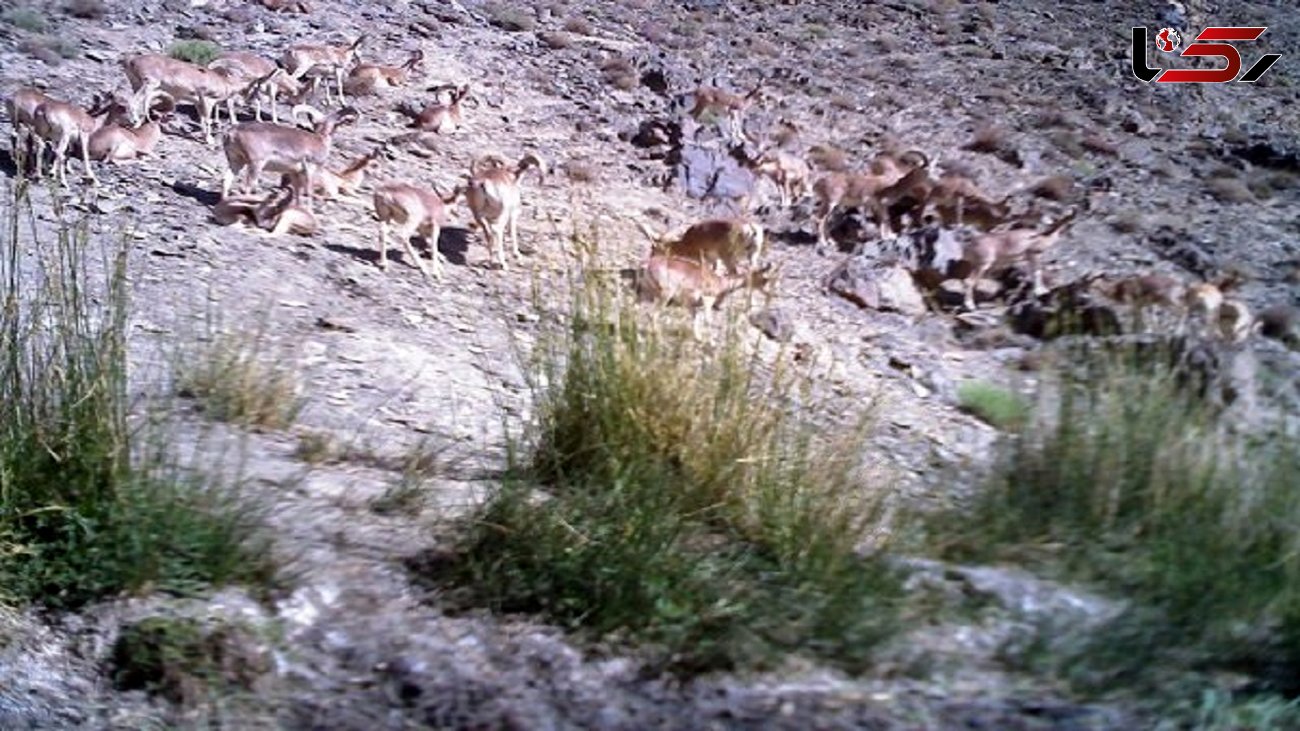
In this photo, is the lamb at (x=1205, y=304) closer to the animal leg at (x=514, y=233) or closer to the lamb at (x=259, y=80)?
the animal leg at (x=514, y=233)

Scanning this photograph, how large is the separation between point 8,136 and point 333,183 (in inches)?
111

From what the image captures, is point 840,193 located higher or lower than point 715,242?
higher

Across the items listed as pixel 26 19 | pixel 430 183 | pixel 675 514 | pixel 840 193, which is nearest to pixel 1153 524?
pixel 675 514

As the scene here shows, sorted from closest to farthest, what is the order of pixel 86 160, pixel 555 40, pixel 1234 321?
pixel 1234 321 → pixel 86 160 → pixel 555 40

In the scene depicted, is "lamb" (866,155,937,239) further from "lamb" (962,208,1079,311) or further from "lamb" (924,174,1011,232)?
"lamb" (962,208,1079,311)

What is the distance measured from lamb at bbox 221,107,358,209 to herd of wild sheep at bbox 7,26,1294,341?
16 mm

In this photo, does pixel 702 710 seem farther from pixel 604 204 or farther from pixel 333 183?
pixel 604 204

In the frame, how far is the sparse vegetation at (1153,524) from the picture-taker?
17.0 feet

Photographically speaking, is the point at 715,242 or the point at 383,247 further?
the point at 715,242

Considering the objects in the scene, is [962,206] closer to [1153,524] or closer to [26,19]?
[26,19]

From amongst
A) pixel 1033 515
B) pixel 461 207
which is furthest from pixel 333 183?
pixel 1033 515

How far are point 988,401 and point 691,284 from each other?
2787 millimetres

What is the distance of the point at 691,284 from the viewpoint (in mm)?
9602

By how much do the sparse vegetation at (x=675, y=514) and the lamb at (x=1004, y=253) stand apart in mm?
9276
